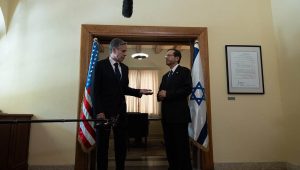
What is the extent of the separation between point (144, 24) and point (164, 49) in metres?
4.84

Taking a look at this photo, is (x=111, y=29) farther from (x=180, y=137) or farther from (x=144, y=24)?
(x=180, y=137)

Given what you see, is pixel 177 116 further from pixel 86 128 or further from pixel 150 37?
pixel 150 37

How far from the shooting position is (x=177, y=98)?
8.51 ft

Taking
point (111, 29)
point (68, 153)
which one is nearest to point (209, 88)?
point (111, 29)

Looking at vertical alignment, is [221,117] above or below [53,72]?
below

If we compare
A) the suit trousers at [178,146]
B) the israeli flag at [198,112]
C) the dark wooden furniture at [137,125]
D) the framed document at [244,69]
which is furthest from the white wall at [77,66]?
the dark wooden furniture at [137,125]

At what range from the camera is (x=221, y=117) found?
3.10 m

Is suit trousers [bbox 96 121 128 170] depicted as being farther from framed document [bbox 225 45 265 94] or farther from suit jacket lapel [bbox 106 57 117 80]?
framed document [bbox 225 45 265 94]

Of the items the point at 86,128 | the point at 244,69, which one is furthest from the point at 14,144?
the point at 244,69

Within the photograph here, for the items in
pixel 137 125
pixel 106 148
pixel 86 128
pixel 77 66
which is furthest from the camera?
pixel 137 125

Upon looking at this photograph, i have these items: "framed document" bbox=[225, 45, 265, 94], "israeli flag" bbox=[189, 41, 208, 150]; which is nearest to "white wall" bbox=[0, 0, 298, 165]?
"framed document" bbox=[225, 45, 265, 94]

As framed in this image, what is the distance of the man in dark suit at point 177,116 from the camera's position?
8.39ft

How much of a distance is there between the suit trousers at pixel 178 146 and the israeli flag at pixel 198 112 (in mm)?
284

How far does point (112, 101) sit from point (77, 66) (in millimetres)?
1097
